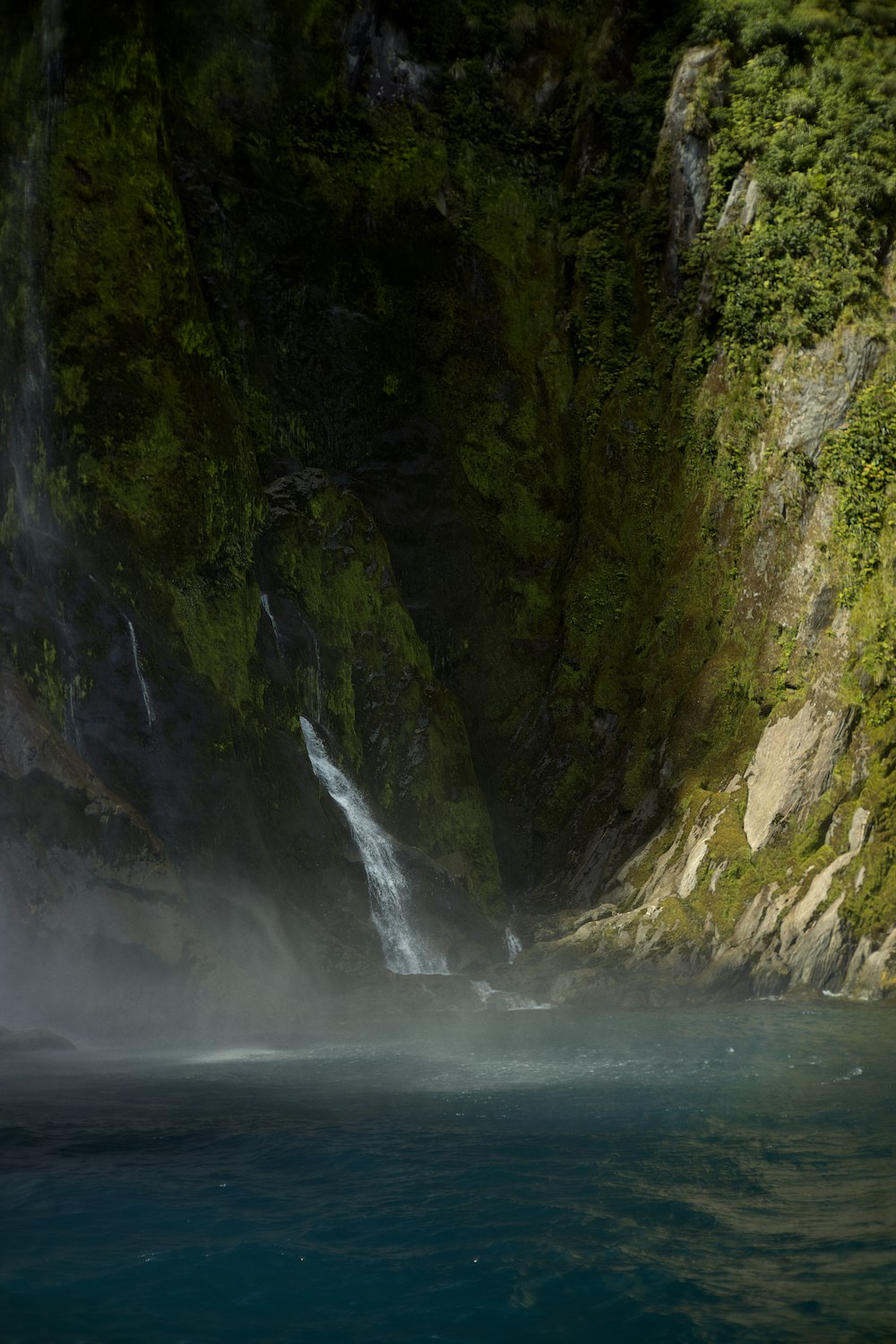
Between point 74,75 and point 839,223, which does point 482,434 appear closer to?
point 839,223

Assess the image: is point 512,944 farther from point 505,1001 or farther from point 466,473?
point 466,473

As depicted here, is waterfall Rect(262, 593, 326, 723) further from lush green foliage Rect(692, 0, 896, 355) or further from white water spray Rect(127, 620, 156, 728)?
lush green foliage Rect(692, 0, 896, 355)

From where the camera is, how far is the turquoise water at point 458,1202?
20.8 ft

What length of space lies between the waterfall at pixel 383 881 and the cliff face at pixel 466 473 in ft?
1.83

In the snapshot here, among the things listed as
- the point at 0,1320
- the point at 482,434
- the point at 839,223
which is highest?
the point at 839,223

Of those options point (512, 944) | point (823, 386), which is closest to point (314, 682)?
point (512, 944)

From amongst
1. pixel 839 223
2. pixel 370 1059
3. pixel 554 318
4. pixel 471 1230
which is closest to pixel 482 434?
pixel 554 318

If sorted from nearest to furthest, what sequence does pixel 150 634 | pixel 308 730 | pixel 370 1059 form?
pixel 370 1059 < pixel 150 634 < pixel 308 730

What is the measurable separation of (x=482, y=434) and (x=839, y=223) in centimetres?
1051

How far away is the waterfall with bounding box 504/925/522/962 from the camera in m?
24.1

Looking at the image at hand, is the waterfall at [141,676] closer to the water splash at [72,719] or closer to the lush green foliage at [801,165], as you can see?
the water splash at [72,719]

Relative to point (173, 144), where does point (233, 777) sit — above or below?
below

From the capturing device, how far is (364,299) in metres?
28.8

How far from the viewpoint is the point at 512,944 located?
80.2 ft
